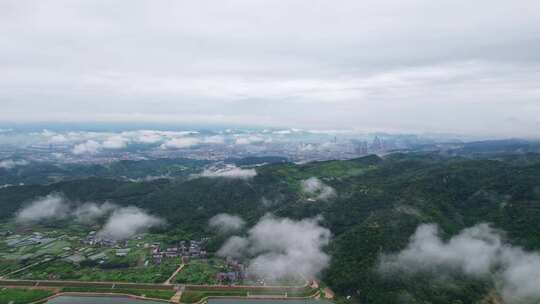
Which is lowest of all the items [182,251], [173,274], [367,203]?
[173,274]

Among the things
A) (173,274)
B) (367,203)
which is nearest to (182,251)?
(173,274)

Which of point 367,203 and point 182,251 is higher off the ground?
point 367,203

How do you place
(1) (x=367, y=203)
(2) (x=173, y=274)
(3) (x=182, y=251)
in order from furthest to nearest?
(1) (x=367, y=203) → (3) (x=182, y=251) → (2) (x=173, y=274)

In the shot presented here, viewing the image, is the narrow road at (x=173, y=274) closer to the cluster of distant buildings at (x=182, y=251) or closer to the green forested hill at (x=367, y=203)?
the cluster of distant buildings at (x=182, y=251)

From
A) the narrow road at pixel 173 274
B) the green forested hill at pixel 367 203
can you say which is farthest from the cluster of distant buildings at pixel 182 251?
the green forested hill at pixel 367 203

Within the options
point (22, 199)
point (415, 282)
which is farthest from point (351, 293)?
point (22, 199)

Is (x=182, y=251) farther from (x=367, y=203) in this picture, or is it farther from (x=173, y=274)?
(x=367, y=203)

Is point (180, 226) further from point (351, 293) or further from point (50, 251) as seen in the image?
point (351, 293)
